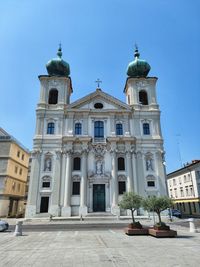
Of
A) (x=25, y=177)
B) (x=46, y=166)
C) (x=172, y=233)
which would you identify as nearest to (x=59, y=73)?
(x=46, y=166)

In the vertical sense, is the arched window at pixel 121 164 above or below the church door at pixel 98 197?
above

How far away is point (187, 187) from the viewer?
4103cm

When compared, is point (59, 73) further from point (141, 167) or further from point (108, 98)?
point (141, 167)

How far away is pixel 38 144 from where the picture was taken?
32500 millimetres

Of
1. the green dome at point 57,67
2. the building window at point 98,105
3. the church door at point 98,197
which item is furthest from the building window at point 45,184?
the green dome at point 57,67

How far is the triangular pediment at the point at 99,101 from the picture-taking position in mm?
36194

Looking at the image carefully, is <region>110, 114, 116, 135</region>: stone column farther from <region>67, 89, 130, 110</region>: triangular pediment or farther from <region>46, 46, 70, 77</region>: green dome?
<region>46, 46, 70, 77</region>: green dome

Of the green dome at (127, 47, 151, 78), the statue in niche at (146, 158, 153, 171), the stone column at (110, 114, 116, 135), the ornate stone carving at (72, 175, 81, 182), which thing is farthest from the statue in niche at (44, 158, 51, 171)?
the green dome at (127, 47, 151, 78)

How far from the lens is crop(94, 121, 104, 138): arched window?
34.7m

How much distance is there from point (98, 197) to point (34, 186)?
929 cm

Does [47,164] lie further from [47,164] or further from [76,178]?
[76,178]

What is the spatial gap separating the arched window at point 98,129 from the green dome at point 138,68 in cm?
1192

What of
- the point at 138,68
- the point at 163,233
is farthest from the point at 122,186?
the point at 138,68

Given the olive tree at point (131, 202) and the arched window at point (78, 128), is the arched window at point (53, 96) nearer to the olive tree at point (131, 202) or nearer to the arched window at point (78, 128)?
the arched window at point (78, 128)
